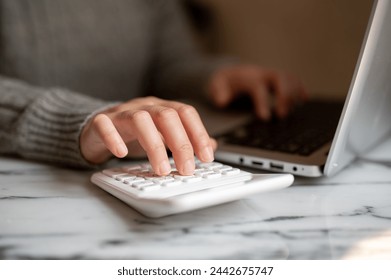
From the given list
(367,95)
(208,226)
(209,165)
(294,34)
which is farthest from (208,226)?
(294,34)

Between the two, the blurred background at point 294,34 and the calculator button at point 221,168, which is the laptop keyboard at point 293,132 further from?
the blurred background at point 294,34

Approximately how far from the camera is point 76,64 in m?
1.05

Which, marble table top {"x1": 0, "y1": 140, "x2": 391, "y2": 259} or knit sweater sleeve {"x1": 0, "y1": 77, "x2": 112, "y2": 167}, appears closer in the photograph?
marble table top {"x1": 0, "y1": 140, "x2": 391, "y2": 259}

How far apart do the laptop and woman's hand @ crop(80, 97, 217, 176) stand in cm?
10

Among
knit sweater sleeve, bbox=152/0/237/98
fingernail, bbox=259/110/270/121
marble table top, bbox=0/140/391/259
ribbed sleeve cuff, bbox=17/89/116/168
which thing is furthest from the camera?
knit sweater sleeve, bbox=152/0/237/98

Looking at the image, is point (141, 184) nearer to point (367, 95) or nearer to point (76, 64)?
point (367, 95)

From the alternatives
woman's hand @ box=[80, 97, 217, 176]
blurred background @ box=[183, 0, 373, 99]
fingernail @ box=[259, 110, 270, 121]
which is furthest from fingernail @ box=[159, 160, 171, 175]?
blurred background @ box=[183, 0, 373, 99]

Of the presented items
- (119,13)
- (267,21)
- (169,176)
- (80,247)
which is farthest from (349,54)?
(80,247)

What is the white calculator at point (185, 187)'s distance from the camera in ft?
1.28

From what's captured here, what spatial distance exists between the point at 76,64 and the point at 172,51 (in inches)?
13.0

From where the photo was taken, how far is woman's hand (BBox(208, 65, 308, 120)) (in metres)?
0.91

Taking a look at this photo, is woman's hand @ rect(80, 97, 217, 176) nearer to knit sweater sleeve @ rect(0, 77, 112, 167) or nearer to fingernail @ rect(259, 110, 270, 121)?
knit sweater sleeve @ rect(0, 77, 112, 167)

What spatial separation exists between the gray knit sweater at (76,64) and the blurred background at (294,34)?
0.19m

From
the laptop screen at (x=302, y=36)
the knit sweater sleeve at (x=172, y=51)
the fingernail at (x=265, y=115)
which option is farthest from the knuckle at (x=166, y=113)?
the laptop screen at (x=302, y=36)
